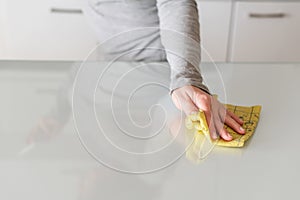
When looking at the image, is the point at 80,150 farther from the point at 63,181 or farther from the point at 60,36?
the point at 60,36

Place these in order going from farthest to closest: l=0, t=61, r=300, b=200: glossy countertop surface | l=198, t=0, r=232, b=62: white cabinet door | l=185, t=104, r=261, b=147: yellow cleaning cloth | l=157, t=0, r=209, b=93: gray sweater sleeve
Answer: l=198, t=0, r=232, b=62: white cabinet door < l=157, t=0, r=209, b=93: gray sweater sleeve < l=185, t=104, r=261, b=147: yellow cleaning cloth < l=0, t=61, r=300, b=200: glossy countertop surface

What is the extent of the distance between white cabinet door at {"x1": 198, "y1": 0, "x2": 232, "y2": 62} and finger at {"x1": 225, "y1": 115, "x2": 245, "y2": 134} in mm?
1180

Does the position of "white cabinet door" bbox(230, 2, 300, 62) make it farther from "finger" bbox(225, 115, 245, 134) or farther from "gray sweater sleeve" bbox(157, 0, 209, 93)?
"finger" bbox(225, 115, 245, 134)

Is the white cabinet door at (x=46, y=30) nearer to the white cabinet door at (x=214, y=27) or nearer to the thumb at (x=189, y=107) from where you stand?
the white cabinet door at (x=214, y=27)

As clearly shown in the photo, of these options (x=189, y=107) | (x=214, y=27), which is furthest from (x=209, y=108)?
(x=214, y=27)

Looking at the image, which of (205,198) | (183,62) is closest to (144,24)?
(183,62)

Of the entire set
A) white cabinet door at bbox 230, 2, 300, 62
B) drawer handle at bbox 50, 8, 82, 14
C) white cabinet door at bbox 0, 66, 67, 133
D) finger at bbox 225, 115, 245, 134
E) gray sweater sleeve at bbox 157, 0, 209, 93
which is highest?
gray sweater sleeve at bbox 157, 0, 209, 93

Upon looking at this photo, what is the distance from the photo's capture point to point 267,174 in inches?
34.9

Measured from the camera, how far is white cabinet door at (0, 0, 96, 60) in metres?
2.22

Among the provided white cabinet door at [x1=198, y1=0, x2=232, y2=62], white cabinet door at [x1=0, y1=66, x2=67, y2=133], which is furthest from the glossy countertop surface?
white cabinet door at [x1=198, y1=0, x2=232, y2=62]

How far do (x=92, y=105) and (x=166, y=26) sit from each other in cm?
24

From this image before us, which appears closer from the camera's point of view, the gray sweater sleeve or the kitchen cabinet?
the gray sweater sleeve

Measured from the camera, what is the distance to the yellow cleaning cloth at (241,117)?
962 millimetres

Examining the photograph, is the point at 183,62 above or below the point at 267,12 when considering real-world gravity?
above
